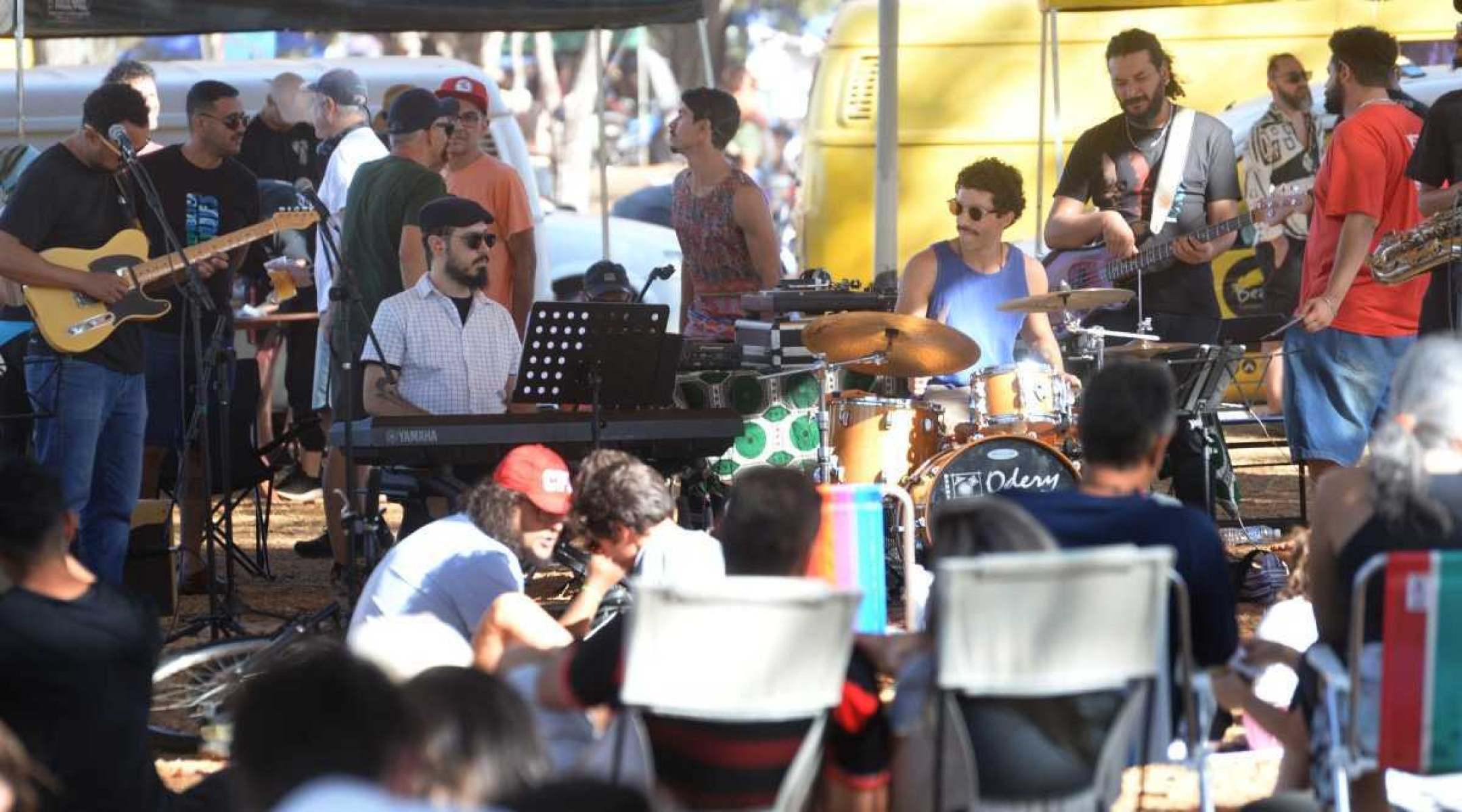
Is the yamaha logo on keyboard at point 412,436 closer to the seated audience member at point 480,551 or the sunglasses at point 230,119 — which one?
the seated audience member at point 480,551

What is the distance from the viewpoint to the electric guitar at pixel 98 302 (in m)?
7.74

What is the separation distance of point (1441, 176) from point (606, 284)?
404 cm

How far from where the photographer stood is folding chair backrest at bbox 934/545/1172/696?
13.4 ft

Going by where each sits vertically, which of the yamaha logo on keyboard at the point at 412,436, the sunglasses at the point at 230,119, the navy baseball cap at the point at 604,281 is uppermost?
the sunglasses at the point at 230,119

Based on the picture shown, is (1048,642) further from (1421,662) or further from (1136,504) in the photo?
(1421,662)

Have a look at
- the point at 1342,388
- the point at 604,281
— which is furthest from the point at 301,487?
the point at 1342,388

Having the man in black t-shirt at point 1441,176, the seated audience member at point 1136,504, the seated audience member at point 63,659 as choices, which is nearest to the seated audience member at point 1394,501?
the seated audience member at point 1136,504

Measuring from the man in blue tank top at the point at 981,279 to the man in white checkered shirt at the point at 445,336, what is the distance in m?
1.70

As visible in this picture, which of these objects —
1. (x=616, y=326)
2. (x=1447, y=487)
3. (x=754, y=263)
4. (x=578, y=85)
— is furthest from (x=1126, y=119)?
(x=578, y=85)

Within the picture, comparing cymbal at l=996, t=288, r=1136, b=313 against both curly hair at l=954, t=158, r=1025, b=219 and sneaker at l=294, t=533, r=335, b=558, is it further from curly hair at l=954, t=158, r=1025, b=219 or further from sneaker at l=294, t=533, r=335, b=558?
sneaker at l=294, t=533, r=335, b=558

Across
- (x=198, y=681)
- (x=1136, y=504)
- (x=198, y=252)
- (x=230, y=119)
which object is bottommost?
(x=198, y=681)

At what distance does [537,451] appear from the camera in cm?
593

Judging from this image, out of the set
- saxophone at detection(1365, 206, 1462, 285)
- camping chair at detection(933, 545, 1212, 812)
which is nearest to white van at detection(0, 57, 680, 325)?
saxophone at detection(1365, 206, 1462, 285)

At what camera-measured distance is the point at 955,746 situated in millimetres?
4211
